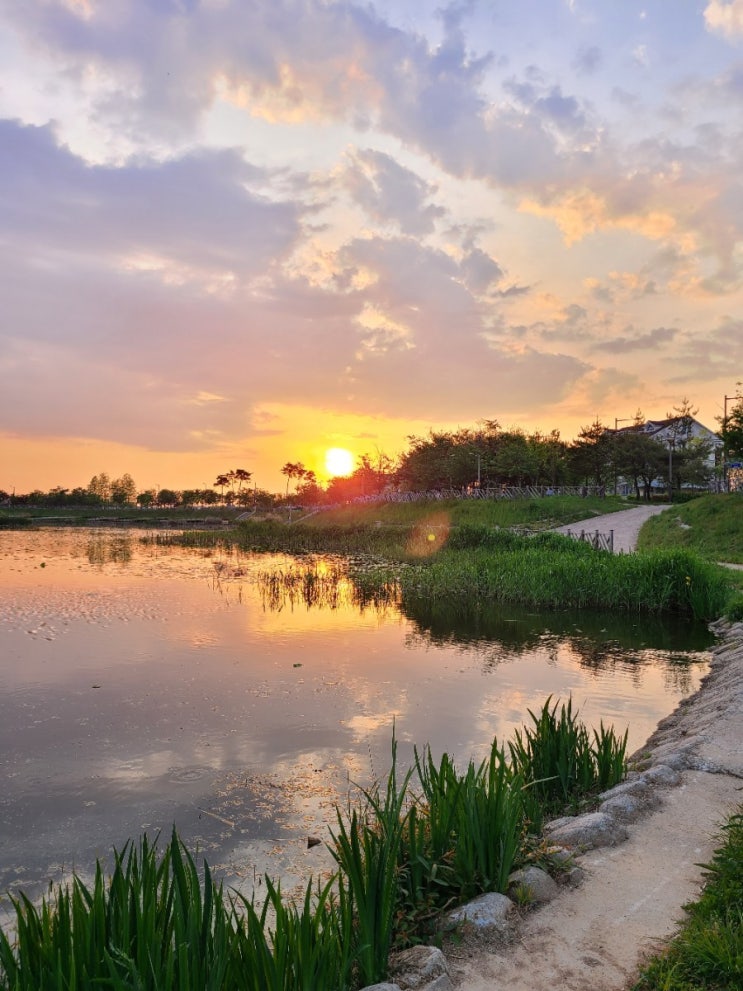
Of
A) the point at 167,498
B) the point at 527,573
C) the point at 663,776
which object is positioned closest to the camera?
the point at 663,776

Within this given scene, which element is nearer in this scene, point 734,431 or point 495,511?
point 734,431

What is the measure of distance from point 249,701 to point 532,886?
256 inches

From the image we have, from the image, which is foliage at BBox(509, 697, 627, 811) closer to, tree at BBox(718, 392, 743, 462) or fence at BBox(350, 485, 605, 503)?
tree at BBox(718, 392, 743, 462)

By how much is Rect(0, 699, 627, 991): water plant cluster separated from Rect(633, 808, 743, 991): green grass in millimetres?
1023

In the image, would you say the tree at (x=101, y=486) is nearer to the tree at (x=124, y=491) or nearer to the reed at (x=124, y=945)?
the tree at (x=124, y=491)

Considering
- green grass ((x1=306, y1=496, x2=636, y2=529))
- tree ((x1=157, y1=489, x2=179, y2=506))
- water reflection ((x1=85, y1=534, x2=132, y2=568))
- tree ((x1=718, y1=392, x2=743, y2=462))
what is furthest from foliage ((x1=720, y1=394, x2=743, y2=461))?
tree ((x1=157, y1=489, x2=179, y2=506))

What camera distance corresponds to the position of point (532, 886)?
421 cm

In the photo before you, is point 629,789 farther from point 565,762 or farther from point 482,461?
point 482,461

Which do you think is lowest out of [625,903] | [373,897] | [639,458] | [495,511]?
[625,903]

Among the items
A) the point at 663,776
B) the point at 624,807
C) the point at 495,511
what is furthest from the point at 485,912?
the point at 495,511

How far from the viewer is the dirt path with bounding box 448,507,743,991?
346cm

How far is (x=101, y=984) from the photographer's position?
2.95 metres

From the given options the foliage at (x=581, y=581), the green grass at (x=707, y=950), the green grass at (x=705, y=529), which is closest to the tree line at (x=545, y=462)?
the green grass at (x=705, y=529)

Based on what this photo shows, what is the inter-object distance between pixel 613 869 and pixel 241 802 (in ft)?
12.1
